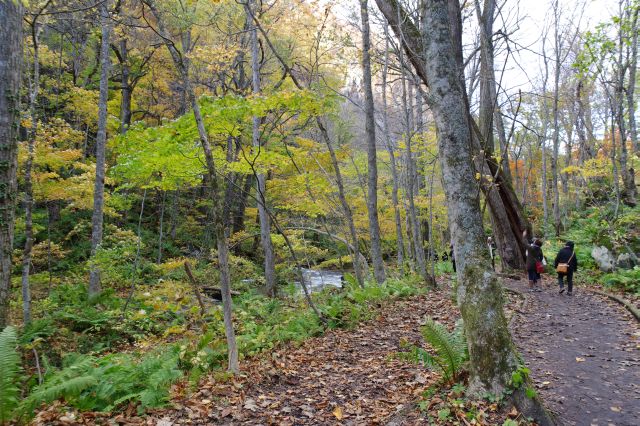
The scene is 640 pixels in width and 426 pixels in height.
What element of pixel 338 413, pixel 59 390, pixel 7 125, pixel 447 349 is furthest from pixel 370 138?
pixel 59 390

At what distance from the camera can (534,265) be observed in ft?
38.0

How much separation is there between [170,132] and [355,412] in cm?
465

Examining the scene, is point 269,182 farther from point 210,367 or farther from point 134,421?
point 134,421

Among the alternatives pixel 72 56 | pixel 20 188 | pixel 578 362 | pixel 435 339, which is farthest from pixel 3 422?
pixel 72 56

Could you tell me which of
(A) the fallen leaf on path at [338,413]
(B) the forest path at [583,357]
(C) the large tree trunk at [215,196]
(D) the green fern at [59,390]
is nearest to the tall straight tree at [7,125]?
(D) the green fern at [59,390]

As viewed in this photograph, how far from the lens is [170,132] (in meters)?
5.90

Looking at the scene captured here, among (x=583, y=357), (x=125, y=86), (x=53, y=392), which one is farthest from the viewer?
(x=125, y=86)

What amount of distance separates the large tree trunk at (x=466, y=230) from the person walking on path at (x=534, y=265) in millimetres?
8757

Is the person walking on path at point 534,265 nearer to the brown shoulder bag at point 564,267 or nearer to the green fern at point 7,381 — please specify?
the brown shoulder bag at point 564,267

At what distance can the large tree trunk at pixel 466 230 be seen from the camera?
4008 mm

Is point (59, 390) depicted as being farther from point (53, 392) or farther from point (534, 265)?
point (534, 265)

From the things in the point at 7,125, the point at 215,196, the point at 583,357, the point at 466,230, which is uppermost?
the point at 7,125

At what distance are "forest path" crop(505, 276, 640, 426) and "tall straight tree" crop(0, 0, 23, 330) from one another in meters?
7.12

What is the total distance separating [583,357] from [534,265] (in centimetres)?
592
